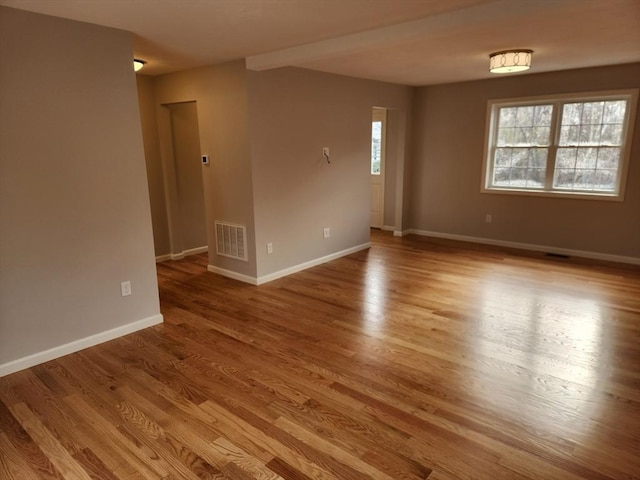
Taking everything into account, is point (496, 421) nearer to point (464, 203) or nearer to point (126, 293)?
point (126, 293)

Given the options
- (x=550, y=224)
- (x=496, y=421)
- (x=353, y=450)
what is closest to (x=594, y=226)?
(x=550, y=224)

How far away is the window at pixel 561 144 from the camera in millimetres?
5109

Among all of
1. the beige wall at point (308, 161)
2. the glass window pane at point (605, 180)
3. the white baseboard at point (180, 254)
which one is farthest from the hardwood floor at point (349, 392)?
Answer: the glass window pane at point (605, 180)

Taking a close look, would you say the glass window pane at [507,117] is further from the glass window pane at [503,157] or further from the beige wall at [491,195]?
the glass window pane at [503,157]

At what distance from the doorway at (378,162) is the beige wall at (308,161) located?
929 millimetres

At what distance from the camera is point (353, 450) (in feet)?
6.80

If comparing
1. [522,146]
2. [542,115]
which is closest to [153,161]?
[522,146]

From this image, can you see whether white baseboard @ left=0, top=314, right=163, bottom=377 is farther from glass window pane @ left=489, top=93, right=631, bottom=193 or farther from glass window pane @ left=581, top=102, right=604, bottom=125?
glass window pane @ left=581, top=102, right=604, bottom=125

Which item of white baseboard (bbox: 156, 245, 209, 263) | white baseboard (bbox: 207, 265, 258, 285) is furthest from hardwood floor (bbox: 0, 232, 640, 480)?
white baseboard (bbox: 156, 245, 209, 263)

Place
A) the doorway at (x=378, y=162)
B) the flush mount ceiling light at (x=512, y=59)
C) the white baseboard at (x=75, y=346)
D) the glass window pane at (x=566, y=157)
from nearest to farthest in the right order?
the white baseboard at (x=75, y=346), the flush mount ceiling light at (x=512, y=59), the glass window pane at (x=566, y=157), the doorway at (x=378, y=162)

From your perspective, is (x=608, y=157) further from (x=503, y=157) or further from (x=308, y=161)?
(x=308, y=161)

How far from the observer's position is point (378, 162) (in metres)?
7.24

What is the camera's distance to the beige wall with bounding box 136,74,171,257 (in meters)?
5.01

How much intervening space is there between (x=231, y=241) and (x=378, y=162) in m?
3.54
